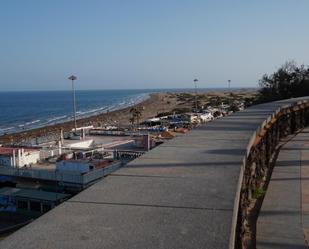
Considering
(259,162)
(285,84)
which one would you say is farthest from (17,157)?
(259,162)

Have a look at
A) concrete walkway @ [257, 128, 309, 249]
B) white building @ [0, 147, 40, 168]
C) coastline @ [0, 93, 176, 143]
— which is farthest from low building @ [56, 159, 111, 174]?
coastline @ [0, 93, 176, 143]

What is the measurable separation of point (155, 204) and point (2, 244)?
3.04 ft

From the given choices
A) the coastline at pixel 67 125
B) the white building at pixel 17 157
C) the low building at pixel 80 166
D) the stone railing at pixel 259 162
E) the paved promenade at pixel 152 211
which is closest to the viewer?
the paved promenade at pixel 152 211

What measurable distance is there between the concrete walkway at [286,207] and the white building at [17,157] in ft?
91.1

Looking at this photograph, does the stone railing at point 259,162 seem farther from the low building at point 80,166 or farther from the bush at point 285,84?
the low building at point 80,166

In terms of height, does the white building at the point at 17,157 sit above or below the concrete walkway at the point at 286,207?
below

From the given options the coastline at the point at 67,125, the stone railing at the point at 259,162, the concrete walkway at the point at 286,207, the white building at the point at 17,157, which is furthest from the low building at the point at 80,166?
the coastline at the point at 67,125

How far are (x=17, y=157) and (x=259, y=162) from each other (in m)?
29.2

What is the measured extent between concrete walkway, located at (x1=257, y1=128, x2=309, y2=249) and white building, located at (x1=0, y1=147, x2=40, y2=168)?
27.8 meters

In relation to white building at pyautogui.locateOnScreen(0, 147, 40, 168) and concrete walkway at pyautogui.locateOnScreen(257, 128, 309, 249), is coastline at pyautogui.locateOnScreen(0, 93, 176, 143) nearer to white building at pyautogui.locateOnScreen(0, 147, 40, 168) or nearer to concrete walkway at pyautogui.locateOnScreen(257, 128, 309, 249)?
white building at pyautogui.locateOnScreen(0, 147, 40, 168)

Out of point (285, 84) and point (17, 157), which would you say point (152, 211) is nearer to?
point (285, 84)

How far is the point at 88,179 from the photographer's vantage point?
26734mm

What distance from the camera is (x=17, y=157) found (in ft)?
109

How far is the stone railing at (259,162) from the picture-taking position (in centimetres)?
399
